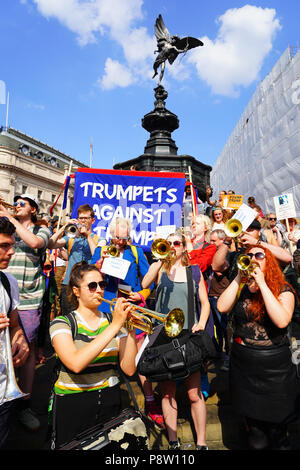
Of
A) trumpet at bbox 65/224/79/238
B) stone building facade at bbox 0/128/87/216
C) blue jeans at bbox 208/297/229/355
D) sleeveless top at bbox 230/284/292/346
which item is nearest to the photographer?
sleeveless top at bbox 230/284/292/346

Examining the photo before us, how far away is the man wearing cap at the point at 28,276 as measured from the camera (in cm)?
260

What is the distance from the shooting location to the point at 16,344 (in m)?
1.84

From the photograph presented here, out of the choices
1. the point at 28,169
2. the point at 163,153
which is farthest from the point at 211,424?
the point at 28,169

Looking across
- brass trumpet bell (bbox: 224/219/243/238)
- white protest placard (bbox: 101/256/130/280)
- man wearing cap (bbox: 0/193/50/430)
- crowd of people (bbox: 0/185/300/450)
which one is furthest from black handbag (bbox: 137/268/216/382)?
man wearing cap (bbox: 0/193/50/430)

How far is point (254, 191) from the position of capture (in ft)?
56.5

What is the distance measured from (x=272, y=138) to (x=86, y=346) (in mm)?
15783

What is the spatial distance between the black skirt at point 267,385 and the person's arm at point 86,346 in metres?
1.00

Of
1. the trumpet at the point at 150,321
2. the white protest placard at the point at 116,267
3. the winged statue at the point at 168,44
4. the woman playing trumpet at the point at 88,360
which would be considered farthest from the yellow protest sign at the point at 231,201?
the winged statue at the point at 168,44

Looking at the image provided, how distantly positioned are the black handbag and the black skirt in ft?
1.02

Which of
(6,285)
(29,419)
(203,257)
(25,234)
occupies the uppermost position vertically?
(25,234)

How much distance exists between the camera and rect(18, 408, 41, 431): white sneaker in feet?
8.01

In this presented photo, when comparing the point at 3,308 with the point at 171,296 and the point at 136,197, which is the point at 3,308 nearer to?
the point at 171,296

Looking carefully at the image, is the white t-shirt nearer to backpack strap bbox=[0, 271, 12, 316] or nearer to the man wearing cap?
backpack strap bbox=[0, 271, 12, 316]
